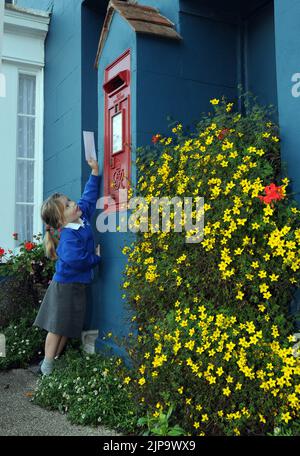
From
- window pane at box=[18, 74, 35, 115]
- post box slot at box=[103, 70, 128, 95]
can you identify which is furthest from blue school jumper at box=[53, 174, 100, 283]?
window pane at box=[18, 74, 35, 115]

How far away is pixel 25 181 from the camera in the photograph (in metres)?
6.20

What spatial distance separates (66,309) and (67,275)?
10.9 inches

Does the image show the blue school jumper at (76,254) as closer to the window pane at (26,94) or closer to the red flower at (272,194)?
the red flower at (272,194)

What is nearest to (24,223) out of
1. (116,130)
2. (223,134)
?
(116,130)

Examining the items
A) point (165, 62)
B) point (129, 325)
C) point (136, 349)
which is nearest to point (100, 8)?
point (165, 62)

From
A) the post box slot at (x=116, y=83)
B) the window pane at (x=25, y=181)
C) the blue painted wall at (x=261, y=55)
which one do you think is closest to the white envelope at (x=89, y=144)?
the post box slot at (x=116, y=83)

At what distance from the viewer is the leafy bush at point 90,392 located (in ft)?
9.87

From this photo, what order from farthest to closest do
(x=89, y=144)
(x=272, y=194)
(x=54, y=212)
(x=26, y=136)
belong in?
1. (x=26, y=136)
2. (x=89, y=144)
3. (x=54, y=212)
4. (x=272, y=194)

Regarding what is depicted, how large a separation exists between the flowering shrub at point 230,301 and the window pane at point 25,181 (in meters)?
3.63

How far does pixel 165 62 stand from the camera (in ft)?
12.3

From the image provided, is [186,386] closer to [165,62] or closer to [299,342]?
[299,342]

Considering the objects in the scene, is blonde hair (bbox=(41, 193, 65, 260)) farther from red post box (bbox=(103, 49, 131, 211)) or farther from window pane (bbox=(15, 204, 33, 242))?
window pane (bbox=(15, 204, 33, 242))

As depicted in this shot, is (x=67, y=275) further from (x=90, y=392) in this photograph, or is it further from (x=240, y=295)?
(x=240, y=295)

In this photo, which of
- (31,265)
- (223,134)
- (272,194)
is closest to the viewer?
(272,194)
